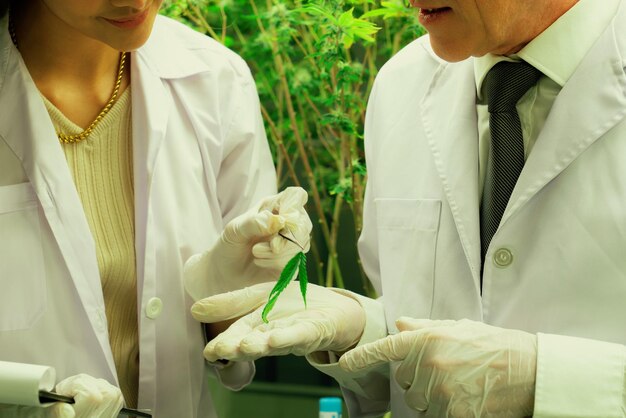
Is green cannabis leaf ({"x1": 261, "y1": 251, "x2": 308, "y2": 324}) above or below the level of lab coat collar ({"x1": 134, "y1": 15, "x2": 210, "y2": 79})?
below

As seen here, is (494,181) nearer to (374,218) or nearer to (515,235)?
(515,235)

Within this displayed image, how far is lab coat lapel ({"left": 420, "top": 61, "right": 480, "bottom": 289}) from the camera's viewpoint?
62.2 inches

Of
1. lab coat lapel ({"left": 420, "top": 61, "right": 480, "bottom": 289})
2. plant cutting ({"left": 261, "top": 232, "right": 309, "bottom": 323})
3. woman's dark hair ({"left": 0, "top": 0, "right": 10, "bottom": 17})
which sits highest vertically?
woman's dark hair ({"left": 0, "top": 0, "right": 10, "bottom": 17})

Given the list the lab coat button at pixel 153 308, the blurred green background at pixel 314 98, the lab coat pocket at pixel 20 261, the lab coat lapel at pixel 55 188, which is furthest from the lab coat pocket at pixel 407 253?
the lab coat pocket at pixel 20 261

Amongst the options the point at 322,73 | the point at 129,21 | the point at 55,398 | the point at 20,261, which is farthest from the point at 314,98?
the point at 55,398

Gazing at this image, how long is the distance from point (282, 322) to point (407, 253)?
1.05ft

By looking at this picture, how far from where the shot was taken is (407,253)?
1.69m

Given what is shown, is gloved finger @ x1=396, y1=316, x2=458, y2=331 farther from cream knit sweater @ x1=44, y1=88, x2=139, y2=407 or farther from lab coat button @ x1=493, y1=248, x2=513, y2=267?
cream knit sweater @ x1=44, y1=88, x2=139, y2=407

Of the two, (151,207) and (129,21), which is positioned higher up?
(129,21)

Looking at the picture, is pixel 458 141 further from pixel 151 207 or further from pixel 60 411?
pixel 60 411

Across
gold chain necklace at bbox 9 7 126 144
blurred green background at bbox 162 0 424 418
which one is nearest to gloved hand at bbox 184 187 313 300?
gold chain necklace at bbox 9 7 126 144

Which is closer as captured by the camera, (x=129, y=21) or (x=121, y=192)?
(x=129, y=21)

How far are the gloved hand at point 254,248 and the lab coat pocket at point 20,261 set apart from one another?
29 cm

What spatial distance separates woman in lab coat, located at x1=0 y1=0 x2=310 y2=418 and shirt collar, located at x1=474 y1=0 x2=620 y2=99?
527 mm
